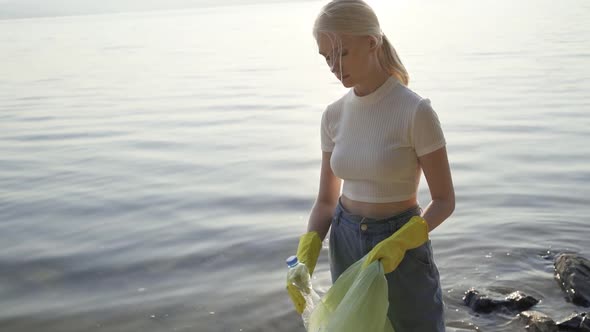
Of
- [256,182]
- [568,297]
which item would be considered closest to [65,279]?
[256,182]

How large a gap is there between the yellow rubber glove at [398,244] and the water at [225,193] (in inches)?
89.2

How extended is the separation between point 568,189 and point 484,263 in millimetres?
2173

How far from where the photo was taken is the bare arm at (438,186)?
301 cm

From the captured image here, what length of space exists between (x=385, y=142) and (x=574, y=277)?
2.87 meters

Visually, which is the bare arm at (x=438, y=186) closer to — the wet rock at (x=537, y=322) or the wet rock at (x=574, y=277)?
the wet rock at (x=537, y=322)

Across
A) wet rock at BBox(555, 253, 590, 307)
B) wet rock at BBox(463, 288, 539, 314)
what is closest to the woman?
wet rock at BBox(463, 288, 539, 314)

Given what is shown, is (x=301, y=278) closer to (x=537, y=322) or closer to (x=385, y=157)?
(x=385, y=157)

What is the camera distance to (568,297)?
5320 millimetres

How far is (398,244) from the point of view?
2.94 metres

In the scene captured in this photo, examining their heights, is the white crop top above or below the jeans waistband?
above

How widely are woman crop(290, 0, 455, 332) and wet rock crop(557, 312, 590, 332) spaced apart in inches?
77.6

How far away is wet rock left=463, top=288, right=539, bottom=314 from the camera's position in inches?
205

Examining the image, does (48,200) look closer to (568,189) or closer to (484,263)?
(484,263)

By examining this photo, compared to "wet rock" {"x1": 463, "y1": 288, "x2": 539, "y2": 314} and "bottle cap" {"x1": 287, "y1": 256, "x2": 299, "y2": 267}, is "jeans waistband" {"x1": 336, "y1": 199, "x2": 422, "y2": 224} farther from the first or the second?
"wet rock" {"x1": 463, "y1": 288, "x2": 539, "y2": 314}
